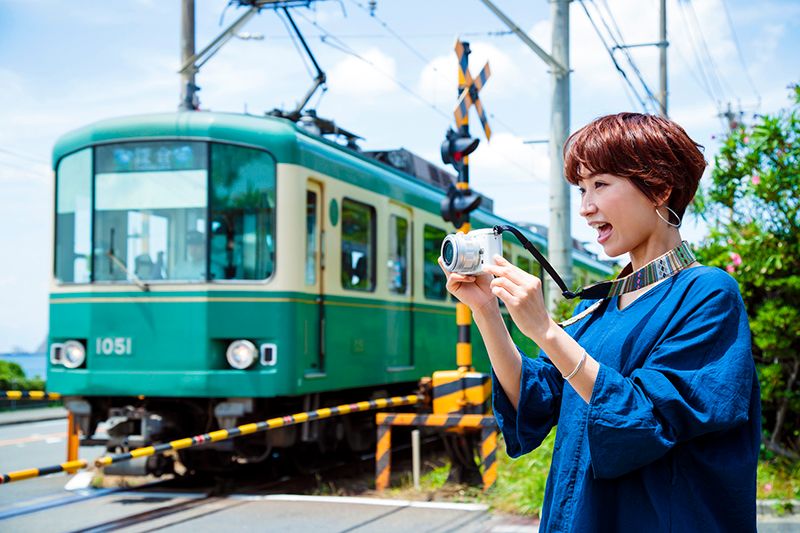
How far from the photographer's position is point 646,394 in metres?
1.81

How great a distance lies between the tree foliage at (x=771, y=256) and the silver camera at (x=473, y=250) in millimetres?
5699

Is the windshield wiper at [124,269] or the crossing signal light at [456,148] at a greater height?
the crossing signal light at [456,148]

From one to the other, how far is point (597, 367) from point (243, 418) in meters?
7.17

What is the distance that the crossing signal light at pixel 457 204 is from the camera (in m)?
7.93

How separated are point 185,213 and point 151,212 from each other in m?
0.30

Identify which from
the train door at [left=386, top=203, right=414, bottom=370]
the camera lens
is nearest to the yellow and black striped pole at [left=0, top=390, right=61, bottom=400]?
the train door at [left=386, top=203, right=414, bottom=370]

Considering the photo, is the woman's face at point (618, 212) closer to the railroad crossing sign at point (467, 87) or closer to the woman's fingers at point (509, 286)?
the woman's fingers at point (509, 286)

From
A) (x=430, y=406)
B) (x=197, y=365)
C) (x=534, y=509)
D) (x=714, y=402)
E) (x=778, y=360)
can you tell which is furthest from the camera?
(x=430, y=406)

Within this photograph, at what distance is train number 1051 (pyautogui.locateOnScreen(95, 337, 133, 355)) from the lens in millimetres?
8539

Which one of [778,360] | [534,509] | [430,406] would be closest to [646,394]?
[534,509]

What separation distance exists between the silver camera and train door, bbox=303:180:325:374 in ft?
22.1

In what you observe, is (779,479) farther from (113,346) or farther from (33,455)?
(33,455)

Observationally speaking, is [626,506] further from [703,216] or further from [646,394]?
[703,216]

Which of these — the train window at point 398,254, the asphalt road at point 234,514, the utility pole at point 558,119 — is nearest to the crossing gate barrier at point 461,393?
Answer: the asphalt road at point 234,514
